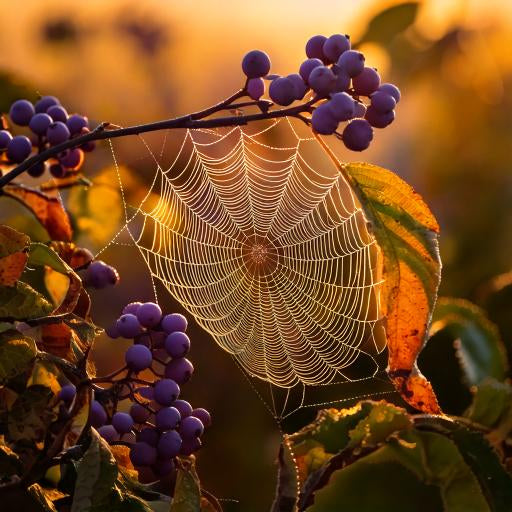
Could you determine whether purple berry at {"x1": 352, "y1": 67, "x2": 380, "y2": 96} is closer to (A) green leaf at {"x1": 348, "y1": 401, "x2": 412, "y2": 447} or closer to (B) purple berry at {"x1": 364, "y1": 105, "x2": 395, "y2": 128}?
(B) purple berry at {"x1": 364, "y1": 105, "x2": 395, "y2": 128}

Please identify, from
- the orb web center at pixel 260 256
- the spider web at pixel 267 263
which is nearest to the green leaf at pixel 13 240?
the spider web at pixel 267 263

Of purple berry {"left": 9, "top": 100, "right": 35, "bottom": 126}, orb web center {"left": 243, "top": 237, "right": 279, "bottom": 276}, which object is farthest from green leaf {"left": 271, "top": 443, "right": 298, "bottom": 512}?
orb web center {"left": 243, "top": 237, "right": 279, "bottom": 276}

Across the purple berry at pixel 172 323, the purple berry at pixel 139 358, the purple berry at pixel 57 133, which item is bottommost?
the purple berry at pixel 139 358

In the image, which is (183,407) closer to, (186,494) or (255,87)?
(186,494)

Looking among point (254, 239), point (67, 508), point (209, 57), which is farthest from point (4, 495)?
point (209, 57)

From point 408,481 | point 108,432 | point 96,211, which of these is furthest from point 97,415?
point 96,211

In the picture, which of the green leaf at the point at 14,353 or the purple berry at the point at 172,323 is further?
the purple berry at the point at 172,323

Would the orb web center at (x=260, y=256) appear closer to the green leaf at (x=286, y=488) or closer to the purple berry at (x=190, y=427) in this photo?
the purple berry at (x=190, y=427)
